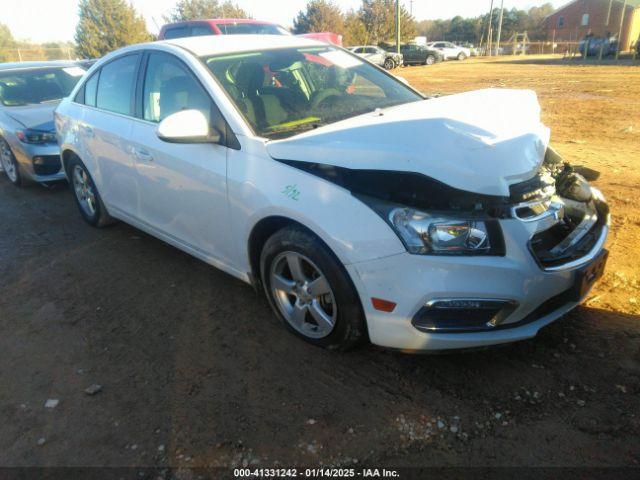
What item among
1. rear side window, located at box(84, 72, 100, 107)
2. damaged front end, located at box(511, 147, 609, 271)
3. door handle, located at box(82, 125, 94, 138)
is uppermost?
rear side window, located at box(84, 72, 100, 107)

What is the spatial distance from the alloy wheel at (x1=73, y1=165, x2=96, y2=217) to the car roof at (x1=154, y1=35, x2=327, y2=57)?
1754 millimetres

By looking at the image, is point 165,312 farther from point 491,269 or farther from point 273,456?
point 491,269

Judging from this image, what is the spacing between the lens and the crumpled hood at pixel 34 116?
621 centimetres

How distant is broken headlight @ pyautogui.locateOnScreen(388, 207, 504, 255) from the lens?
229 centimetres

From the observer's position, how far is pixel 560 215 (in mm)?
2590

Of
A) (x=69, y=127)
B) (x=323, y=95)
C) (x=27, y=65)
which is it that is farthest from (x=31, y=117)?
(x=323, y=95)

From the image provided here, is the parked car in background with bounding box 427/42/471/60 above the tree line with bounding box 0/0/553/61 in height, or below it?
below

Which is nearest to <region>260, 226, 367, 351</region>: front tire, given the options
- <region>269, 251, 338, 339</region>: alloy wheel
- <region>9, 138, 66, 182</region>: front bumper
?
<region>269, 251, 338, 339</region>: alloy wheel

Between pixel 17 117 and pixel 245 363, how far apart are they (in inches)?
212

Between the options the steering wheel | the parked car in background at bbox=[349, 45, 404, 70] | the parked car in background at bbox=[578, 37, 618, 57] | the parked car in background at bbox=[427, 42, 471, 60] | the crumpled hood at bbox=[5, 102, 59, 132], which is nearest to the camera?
the steering wheel

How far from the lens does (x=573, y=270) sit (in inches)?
95.5

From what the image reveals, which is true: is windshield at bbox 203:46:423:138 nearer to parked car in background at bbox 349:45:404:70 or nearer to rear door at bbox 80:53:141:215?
rear door at bbox 80:53:141:215

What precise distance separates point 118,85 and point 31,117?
2.95 meters

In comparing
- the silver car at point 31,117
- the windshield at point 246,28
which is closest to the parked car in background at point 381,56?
the windshield at point 246,28
